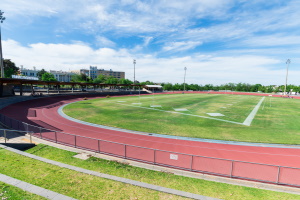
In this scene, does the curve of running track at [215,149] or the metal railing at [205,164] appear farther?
the curve of running track at [215,149]

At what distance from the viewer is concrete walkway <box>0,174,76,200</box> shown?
648cm

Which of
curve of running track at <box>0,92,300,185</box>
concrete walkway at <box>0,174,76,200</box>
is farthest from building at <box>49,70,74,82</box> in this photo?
concrete walkway at <box>0,174,76,200</box>

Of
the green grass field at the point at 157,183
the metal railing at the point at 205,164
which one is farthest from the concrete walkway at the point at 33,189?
the metal railing at the point at 205,164

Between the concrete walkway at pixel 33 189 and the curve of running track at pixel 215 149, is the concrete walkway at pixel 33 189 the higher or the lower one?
the higher one

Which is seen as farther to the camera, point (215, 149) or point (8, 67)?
point (8, 67)

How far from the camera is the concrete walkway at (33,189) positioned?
648 cm

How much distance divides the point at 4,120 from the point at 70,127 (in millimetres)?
7304

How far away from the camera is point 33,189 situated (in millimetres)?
6855

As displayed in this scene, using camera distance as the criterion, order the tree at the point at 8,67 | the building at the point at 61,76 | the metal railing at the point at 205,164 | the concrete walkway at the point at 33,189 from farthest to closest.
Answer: the building at the point at 61,76, the tree at the point at 8,67, the metal railing at the point at 205,164, the concrete walkway at the point at 33,189

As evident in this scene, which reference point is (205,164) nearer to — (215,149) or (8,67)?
(215,149)

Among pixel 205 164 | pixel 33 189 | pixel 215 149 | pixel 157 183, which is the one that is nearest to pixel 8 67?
pixel 33 189

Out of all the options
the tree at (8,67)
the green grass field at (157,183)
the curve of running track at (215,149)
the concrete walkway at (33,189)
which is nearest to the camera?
the concrete walkway at (33,189)

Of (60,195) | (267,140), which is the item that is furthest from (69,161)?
(267,140)

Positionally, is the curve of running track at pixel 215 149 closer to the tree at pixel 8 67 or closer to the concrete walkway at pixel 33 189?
the concrete walkway at pixel 33 189
